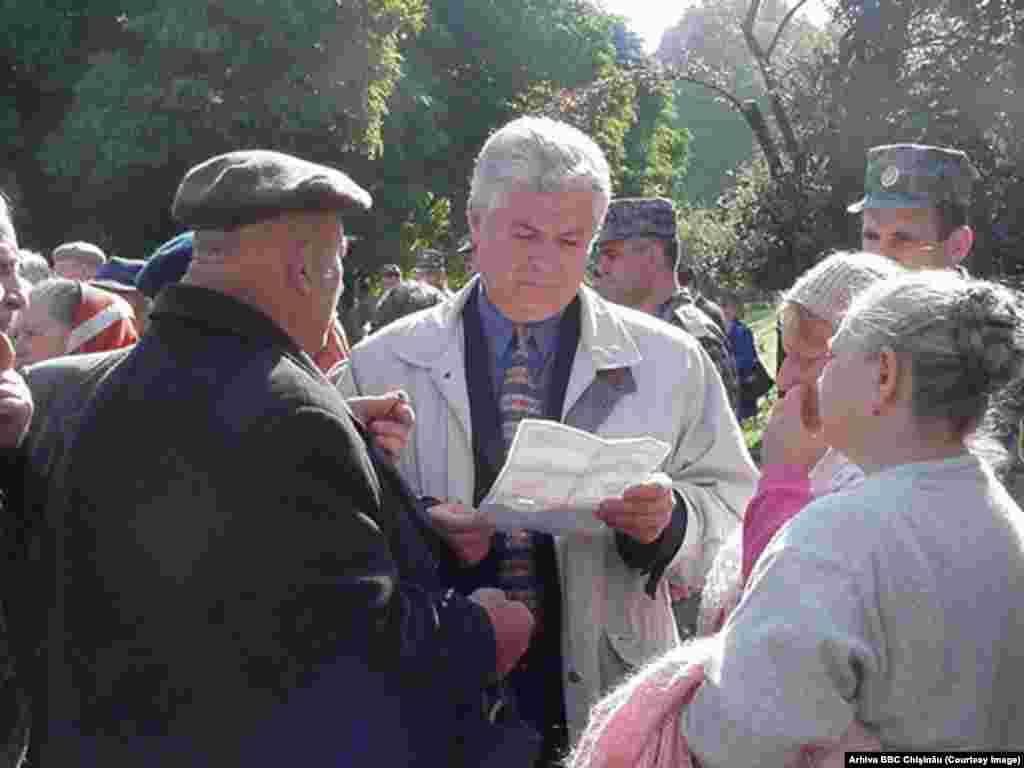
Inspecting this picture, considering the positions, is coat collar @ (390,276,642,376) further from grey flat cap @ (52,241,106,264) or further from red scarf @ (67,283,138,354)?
grey flat cap @ (52,241,106,264)

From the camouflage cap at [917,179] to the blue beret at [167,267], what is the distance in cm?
211

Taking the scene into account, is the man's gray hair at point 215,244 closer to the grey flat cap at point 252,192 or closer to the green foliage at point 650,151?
the grey flat cap at point 252,192

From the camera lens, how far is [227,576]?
216cm

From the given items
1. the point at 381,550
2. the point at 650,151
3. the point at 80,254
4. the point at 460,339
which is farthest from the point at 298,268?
the point at 650,151

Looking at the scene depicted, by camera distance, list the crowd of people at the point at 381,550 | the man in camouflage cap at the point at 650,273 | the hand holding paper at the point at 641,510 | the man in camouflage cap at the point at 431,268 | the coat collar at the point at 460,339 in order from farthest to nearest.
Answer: the man in camouflage cap at the point at 431,268
the man in camouflage cap at the point at 650,273
the coat collar at the point at 460,339
the hand holding paper at the point at 641,510
the crowd of people at the point at 381,550

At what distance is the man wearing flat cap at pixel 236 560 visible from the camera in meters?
2.16

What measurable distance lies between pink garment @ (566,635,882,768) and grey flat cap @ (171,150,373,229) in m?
0.97

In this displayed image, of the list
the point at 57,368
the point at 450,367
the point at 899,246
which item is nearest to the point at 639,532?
the point at 450,367

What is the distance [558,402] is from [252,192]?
45.0 inches

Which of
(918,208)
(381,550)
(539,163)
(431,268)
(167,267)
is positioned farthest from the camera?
(431,268)

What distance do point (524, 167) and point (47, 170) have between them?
21873 millimetres

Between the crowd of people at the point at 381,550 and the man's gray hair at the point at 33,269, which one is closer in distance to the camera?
the crowd of people at the point at 381,550

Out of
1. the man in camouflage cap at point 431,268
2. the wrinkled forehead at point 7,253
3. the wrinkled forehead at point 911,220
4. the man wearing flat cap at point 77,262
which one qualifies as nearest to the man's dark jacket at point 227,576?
the wrinkled forehead at point 7,253

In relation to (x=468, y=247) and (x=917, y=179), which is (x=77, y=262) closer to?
(x=468, y=247)
